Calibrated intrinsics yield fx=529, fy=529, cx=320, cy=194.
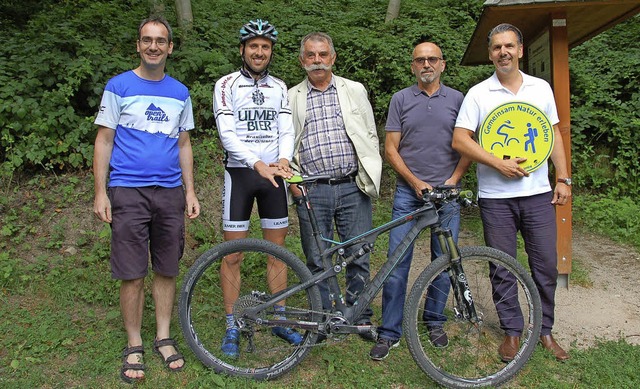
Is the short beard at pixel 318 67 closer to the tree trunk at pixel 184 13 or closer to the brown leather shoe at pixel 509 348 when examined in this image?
the brown leather shoe at pixel 509 348

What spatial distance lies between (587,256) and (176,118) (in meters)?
4.84

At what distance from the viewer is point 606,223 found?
678 cm

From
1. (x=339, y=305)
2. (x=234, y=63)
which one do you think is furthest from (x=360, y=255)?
(x=234, y=63)

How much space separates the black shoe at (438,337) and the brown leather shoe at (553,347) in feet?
2.21

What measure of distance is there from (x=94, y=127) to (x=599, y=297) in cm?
549

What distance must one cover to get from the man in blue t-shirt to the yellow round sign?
6.66 feet

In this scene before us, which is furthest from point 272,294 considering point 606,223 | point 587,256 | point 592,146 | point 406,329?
point 592,146

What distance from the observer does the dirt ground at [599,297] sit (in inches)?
159

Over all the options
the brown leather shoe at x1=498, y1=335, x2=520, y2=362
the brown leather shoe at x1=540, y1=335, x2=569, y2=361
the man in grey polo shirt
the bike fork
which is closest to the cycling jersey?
the man in grey polo shirt

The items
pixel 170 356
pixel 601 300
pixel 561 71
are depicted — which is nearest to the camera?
pixel 170 356

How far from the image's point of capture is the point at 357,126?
3693 millimetres

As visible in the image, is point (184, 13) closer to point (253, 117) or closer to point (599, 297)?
point (253, 117)

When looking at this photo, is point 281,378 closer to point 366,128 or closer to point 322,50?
point 366,128

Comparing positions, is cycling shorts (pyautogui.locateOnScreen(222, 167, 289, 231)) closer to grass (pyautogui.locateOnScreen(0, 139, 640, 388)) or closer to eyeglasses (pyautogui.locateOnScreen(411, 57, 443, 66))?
grass (pyautogui.locateOnScreen(0, 139, 640, 388))
